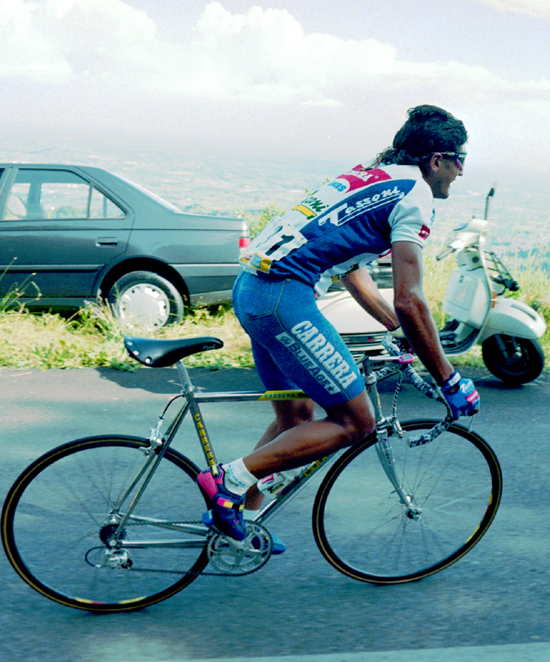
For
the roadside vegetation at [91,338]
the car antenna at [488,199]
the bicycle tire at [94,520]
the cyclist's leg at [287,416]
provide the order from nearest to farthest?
the bicycle tire at [94,520] < the cyclist's leg at [287,416] < the car antenna at [488,199] < the roadside vegetation at [91,338]

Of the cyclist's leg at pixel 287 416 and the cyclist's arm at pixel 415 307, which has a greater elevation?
the cyclist's arm at pixel 415 307

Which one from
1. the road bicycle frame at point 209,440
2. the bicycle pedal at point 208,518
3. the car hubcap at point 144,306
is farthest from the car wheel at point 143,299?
the bicycle pedal at point 208,518

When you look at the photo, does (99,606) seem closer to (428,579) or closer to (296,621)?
(296,621)

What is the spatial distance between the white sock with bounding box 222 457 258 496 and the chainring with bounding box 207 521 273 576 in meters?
0.20

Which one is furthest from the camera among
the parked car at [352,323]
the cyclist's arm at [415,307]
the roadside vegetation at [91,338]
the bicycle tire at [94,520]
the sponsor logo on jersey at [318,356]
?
the roadside vegetation at [91,338]

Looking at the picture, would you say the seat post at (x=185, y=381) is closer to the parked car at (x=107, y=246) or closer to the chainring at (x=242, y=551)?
the chainring at (x=242, y=551)

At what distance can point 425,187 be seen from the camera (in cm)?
266

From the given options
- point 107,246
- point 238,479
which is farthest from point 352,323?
point 238,479

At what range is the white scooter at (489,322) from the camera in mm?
6145

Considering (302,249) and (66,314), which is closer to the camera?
(302,249)

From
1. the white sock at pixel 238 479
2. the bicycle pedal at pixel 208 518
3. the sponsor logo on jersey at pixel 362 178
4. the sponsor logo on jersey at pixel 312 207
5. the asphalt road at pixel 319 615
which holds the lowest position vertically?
the asphalt road at pixel 319 615

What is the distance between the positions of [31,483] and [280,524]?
1.32 m

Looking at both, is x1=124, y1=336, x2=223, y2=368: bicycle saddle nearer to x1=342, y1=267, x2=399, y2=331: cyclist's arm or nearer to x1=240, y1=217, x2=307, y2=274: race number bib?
x1=240, y1=217, x2=307, y2=274: race number bib

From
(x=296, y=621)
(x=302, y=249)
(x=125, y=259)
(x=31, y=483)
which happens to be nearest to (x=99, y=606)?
(x=31, y=483)
